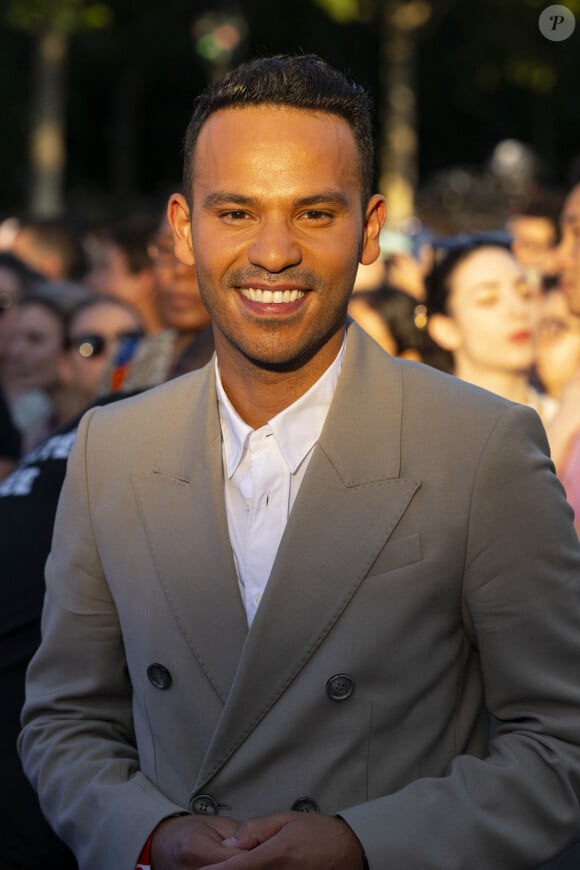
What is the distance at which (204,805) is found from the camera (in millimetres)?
2795

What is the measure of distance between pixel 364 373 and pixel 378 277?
4.81 m

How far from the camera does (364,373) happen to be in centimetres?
292

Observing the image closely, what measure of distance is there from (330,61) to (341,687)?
51.5 feet

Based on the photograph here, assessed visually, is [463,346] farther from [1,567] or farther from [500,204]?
[500,204]

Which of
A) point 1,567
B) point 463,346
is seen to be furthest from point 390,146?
point 1,567

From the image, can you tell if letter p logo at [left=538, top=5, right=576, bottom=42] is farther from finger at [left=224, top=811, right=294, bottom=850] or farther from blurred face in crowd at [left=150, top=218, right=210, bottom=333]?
finger at [left=224, top=811, right=294, bottom=850]

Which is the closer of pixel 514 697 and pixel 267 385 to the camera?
pixel 514 697

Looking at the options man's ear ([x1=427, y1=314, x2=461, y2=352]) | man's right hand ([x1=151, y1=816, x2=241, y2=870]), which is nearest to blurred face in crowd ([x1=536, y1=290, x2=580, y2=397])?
man's ear ([x1=427, y1=314, x2=461, y2=352])

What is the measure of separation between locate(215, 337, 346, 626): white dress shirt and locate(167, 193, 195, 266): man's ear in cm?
35

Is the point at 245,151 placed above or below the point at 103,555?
above

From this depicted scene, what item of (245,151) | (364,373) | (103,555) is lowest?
(103,555)

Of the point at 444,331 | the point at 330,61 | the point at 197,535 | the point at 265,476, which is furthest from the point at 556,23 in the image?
the point at 330,61

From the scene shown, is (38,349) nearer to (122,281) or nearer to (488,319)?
(122,281)

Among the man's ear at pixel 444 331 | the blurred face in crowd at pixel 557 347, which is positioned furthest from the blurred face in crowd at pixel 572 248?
the blurred face in crowd at pixel 557 347
